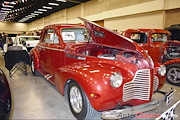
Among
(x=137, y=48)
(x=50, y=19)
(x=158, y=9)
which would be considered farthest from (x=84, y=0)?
(x=137, y=48)

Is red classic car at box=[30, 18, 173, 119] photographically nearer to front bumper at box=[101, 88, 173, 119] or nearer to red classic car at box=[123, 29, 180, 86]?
front bumper at box=[101, 88, 173, 119]

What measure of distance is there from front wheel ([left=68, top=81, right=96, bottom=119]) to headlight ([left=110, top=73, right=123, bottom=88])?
17.2 inches

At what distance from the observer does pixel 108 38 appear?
246 centimetres

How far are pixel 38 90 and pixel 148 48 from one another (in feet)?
11.7

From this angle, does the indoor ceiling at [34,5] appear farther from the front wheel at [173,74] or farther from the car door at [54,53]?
the front wheel at [173,74]

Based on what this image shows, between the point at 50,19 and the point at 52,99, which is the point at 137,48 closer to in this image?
the point at 52,99

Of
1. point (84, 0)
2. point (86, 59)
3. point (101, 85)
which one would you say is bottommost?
point (101, 85)

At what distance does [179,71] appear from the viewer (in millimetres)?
3836

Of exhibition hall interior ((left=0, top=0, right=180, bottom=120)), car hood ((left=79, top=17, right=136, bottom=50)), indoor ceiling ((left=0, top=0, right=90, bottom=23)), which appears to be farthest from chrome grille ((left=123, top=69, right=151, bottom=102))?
indoor ceiling ((left=0, top=0, right=90, bottom=23))

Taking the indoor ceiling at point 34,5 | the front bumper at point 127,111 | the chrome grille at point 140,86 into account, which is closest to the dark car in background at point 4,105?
the front bumper at point 127,111

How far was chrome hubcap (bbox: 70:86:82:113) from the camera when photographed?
217cm

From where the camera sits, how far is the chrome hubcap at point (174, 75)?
389cm

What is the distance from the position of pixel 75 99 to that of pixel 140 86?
1.01 meters

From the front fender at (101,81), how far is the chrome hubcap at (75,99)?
251 millimetres
